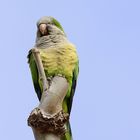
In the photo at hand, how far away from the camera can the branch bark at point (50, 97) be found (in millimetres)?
7445

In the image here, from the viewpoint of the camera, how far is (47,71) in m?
8.14

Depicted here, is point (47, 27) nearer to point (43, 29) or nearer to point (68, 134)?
point (43, 29)

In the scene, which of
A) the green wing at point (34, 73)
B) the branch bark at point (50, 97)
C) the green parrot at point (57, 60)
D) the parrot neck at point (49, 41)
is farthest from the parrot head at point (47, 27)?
the branch bark at point (50, 97)

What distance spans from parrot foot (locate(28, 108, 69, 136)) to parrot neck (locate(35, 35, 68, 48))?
1.44 m

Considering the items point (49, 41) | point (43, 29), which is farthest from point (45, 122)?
point (43, 29)

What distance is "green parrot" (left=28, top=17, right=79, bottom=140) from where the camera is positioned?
8.16 m

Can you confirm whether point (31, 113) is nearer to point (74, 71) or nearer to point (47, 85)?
point (47, 85)

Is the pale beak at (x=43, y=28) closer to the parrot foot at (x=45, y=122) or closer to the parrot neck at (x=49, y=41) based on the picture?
the parrot neck at (x=49, y=41)

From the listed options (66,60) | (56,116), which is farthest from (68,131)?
(66,60)

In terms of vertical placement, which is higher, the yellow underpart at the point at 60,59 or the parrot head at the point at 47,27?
the parrot head at the point at 47,27

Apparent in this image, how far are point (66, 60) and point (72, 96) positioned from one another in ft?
1.98

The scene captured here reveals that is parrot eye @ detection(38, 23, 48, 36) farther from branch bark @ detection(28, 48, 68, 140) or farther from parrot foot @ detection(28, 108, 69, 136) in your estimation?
parrot foot @ detection(28, 108, 69, 136)

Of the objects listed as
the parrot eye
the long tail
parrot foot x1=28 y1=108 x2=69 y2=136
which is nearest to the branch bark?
parrot foot x1=28 y1=108 x2=69 y2=136

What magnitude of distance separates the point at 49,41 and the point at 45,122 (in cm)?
168
